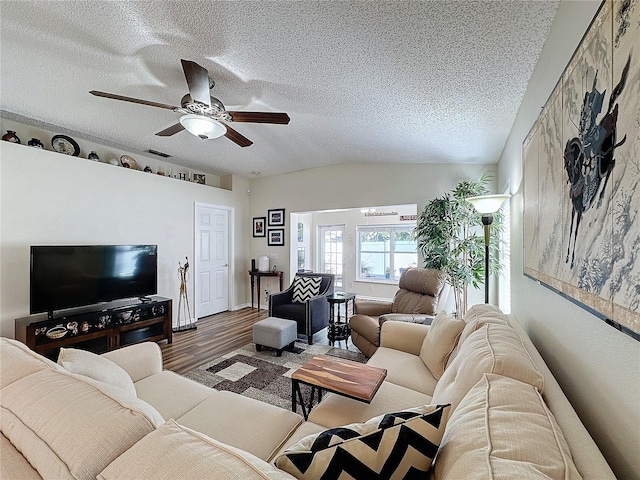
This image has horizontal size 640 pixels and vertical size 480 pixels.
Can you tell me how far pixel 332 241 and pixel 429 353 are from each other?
18.0ft

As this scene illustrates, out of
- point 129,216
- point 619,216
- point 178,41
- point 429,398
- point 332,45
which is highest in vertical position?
point 178,41

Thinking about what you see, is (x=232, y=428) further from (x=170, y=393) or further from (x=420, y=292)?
(x=420, y=292)

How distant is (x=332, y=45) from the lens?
1.67 meters

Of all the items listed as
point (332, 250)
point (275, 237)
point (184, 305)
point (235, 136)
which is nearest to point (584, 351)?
point (235, 136)

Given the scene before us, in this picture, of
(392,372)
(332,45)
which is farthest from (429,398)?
(332,45)

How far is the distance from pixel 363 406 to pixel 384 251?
541 centimetres

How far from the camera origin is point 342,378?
1595mm

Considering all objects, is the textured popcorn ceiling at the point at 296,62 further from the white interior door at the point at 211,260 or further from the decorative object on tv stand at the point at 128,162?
the white interior door at the point at 211,260

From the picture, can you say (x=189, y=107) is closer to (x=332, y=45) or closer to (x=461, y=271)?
(x=332, y=45)

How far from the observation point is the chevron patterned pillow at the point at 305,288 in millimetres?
4105

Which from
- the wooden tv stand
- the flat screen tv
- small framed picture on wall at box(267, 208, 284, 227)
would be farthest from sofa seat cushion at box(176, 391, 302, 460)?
small framed picture on wall at box(267, 208, 284, 227)

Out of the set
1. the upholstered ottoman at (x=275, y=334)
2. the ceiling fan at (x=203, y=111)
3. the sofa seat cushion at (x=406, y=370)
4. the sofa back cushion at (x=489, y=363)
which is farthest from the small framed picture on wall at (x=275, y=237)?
the sofa back cushion at (x=489, y=363)

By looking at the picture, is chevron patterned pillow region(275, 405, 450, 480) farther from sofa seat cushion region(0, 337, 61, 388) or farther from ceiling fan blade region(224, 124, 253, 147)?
ceiling fan blade region(224, 124, 253, 147)

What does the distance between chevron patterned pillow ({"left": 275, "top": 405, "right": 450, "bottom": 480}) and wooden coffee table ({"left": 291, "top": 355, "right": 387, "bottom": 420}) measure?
71 cm
